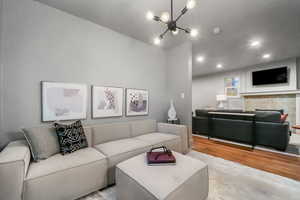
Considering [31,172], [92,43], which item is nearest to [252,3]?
[92,43]

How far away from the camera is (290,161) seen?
2.41 meters

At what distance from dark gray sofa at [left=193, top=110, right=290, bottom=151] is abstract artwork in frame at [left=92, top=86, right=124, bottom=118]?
9.31 feet

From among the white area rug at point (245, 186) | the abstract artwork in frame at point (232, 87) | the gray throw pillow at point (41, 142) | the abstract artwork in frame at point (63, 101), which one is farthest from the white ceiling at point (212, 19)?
the abstract artwork in frame at point (232, 87)

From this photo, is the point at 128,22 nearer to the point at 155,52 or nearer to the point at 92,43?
the point at 92,43

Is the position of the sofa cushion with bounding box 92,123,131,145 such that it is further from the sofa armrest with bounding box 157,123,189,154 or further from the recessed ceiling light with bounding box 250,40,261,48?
the recessed ceiling light with bounding box 250,40,261,48

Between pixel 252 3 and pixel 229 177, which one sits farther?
pixel 252 3

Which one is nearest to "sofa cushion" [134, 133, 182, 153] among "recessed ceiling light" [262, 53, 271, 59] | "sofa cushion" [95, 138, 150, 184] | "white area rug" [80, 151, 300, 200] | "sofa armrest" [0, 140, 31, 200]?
"sofa cushion" [95, 138, 150, 184]

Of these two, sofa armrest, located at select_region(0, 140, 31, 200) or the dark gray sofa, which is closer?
sofa armrest, located at select_region(0, 140, 31, 200)

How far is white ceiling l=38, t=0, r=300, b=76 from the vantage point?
203 cm

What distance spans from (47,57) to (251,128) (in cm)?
452

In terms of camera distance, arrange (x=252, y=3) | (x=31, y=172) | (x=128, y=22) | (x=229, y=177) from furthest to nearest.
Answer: (x=128, y=22), (x=252, y=3), (x=229, y=177), (x=31, y=172)

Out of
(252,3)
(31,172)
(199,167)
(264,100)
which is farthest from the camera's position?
(264,100)

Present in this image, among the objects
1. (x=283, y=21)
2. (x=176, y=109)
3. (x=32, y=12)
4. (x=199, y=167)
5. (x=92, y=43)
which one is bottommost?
(x=199, y=167)

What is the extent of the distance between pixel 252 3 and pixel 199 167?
2559 mm
